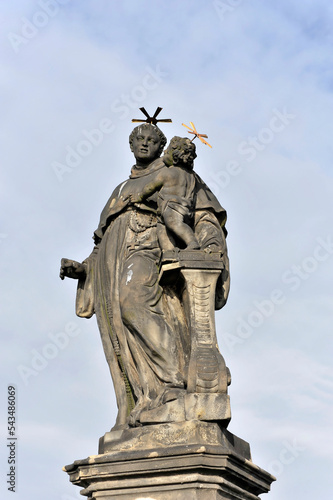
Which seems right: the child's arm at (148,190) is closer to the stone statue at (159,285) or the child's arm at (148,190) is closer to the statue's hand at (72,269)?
the stone statue at (159,285)

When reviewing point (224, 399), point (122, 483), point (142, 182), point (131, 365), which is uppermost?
point (142, 182)

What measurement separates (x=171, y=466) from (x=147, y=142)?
161 inches

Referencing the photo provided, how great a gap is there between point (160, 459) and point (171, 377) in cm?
102

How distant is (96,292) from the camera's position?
12.0 m

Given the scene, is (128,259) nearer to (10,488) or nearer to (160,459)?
(160,459)

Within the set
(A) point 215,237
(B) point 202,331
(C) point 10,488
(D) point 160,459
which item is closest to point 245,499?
(D) point 160,459

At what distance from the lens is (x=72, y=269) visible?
475 inches

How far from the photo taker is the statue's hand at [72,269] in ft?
39.3

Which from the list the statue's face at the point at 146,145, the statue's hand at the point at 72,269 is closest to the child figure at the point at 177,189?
the statue's face at the point at 146,145

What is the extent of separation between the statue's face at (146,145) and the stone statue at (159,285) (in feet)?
0.04

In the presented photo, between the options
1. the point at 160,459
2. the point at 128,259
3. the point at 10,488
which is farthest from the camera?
the point at 10,488

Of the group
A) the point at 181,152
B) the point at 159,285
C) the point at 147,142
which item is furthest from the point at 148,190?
the point at 159,285

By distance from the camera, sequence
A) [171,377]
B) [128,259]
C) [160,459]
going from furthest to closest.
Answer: [128,259] < [171,377] < [160,459]

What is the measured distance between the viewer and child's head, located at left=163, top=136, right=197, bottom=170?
1155 centimetres
